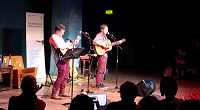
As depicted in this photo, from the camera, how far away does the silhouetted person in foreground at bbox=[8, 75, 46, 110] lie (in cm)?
301

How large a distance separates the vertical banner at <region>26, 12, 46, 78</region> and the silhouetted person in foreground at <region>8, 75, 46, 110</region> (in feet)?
21.0

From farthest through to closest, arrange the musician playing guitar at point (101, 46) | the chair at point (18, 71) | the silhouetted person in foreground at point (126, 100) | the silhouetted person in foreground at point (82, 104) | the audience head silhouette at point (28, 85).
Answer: the chair at point (18, 71) → the musician playing guitar at point (101, 46) → the audience head silhouette at point (28, 85) → the silhouetted person in foreground at point (126, 100) → the silhouetted person in foreground at point (82, 104)

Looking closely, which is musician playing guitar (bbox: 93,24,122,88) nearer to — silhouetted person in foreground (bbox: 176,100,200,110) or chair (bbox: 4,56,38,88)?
chair (bbox: 4,56,38,88)

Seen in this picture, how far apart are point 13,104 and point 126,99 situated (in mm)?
1306

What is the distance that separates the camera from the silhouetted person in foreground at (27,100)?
3012mm

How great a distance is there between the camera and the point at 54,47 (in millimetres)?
5844

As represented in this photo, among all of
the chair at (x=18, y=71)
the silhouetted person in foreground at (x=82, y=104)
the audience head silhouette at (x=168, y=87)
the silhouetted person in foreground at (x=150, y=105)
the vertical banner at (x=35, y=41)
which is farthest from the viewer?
the vertical banner at (x=35, y=41)

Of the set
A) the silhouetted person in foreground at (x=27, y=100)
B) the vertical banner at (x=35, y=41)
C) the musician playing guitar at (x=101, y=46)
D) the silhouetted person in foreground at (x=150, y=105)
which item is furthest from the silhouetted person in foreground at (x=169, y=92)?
the vertical banner at (x=35, y=41)

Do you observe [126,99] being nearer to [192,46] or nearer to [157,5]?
[192,46]

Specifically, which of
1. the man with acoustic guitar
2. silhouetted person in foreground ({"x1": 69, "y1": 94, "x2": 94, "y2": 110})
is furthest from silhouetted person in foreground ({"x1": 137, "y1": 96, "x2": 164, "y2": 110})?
the man with acoustic guitar

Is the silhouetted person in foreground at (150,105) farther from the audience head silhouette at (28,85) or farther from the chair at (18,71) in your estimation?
the chair at (18,71)

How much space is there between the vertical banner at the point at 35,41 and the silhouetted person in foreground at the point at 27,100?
6.39 meters

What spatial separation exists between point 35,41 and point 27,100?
22.0 feet

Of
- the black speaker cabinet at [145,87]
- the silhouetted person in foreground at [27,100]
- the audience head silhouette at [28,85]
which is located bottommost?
the black speaker cabinet at [145,87]
